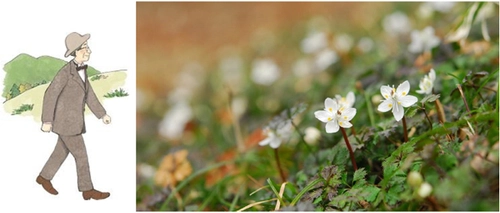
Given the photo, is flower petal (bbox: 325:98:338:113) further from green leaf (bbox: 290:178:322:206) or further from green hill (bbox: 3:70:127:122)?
green hill (bbox: 3:70:127:122)

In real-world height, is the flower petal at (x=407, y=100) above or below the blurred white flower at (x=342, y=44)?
below

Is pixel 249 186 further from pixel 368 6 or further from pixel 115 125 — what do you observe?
pixel 368 6

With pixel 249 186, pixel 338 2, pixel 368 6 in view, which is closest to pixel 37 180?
pixel 249 186

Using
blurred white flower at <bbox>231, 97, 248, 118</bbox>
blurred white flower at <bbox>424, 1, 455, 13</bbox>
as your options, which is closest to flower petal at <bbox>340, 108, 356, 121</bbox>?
blurred white flower at <bbox>424, 1, 455, 13</bbox>

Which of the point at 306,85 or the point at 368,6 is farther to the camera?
the point at 368,6

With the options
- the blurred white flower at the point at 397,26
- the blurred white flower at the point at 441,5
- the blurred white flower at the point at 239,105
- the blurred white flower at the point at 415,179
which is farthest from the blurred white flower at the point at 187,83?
the blurred white flower at the point at 415,179

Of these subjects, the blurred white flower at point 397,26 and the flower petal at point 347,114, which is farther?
the blurred white flower at point 397,26

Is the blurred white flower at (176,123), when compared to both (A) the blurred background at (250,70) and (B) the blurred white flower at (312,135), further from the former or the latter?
(B) the blurred white flower at (312,135)

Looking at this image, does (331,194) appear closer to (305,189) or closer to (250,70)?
(305,189)

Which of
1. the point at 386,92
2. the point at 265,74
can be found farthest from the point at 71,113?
the point at 265,74
